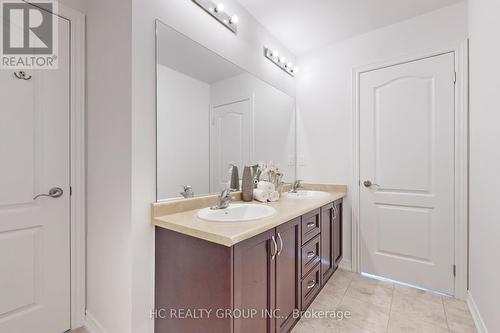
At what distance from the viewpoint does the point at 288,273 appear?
57.6 inches

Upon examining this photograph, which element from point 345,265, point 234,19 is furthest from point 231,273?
point 345,265

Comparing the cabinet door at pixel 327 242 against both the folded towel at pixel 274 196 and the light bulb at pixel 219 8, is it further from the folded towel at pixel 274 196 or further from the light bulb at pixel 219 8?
the light bulb at pixel 219 8

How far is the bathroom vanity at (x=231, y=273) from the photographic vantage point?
1.05 meters

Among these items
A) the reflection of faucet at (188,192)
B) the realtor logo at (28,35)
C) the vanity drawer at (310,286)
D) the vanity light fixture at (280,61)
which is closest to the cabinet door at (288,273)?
the vanity drawer at (310,286)

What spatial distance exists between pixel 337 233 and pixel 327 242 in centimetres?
34

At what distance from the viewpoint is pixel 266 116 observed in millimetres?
2404

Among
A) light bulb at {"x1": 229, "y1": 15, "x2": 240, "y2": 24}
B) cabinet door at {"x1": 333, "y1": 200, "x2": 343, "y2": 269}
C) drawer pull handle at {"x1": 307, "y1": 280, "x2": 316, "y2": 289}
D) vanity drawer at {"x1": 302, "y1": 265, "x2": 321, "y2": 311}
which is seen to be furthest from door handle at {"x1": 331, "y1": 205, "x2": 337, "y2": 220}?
light bulb at {"x1": 229, "y1": 15, "x2": 240, "y2": 24}

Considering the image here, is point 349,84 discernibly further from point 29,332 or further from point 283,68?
point 29,332

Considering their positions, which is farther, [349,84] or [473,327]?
[349,84]

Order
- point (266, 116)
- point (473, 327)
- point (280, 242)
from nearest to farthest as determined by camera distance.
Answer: point (280, 242), point (473, 327), point (266, 116)

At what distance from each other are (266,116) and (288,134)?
491 mm

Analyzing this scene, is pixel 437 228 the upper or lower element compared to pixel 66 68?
lower

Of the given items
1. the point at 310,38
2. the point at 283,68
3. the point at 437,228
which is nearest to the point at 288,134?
the point at 283,68

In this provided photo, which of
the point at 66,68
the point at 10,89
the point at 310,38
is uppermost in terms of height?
the point at 310,38
